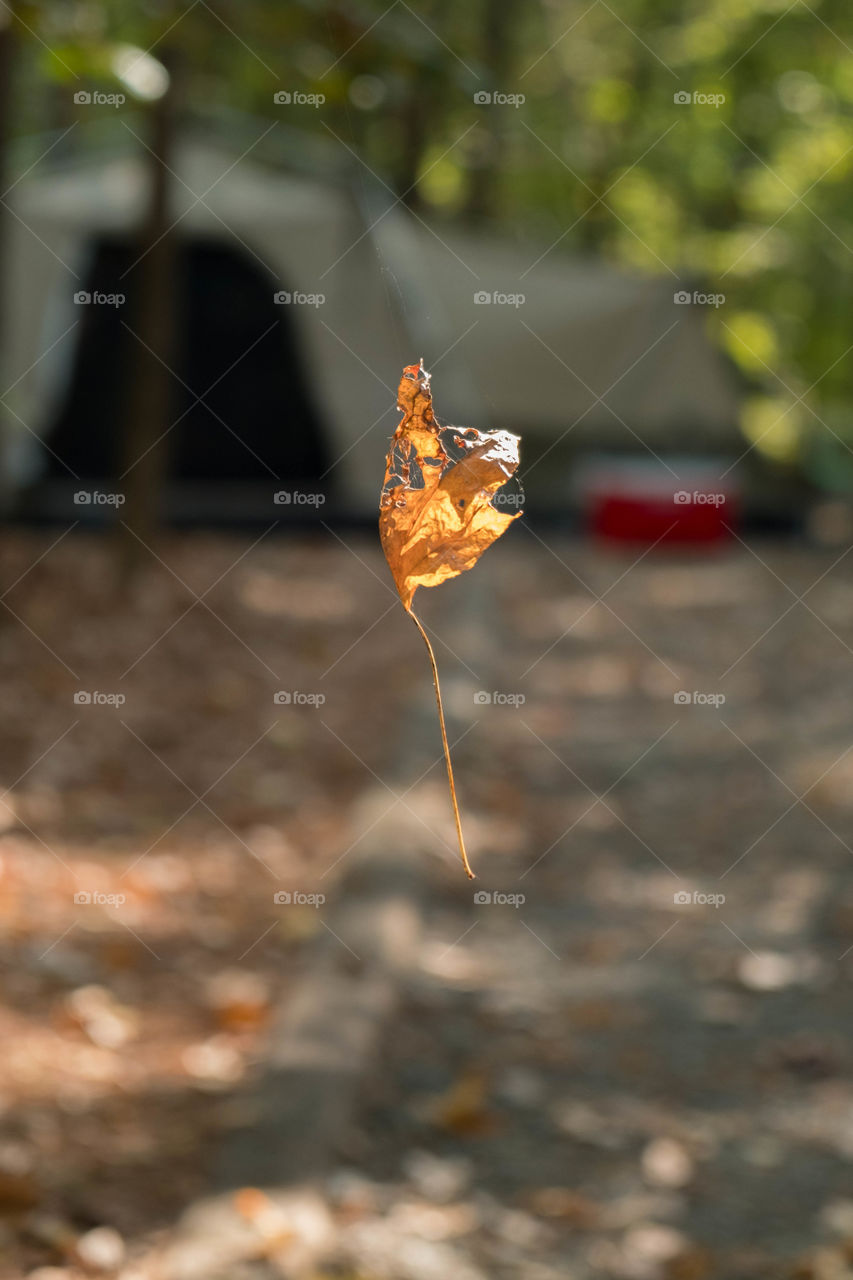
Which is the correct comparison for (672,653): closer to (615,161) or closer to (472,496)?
(472,496)

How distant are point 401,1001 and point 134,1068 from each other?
0.79 metres

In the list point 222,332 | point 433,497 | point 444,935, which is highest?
point 222,332

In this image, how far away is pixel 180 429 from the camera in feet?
32.1

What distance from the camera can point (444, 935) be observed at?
14.3ft

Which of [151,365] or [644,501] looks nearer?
[151,365]

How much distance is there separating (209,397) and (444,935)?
20.2 feet

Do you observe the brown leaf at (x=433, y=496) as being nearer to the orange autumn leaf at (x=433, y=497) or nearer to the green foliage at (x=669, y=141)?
the orange autumn leaf at (x=433, y=497)

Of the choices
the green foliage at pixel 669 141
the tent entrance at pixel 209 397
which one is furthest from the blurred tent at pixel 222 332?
the green foliage at pixel 669 141

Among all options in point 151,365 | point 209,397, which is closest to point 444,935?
point 151,365

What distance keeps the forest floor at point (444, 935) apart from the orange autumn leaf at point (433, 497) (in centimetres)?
172

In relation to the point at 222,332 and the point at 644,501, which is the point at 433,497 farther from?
the point at 644,501

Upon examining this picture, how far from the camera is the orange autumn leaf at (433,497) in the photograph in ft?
1.99

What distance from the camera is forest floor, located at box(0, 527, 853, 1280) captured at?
115 inches

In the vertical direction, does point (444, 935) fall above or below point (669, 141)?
below
